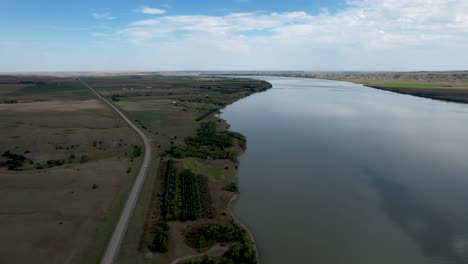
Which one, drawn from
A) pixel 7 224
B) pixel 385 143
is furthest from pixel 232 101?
pixel 7 224

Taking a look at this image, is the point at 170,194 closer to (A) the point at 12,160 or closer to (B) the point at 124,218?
(B) the point at 124,218

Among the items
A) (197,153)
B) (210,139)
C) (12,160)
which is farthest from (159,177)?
(12,160)

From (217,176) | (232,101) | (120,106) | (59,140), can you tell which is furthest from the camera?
(232,101)

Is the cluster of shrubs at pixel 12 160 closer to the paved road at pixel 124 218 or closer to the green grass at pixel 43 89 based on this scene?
the paved road at pixel 124 218

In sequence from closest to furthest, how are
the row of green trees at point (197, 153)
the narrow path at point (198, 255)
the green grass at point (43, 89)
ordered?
the narrow path at point (198, 255) → the row of green trees at point (197, 153) → the green grass at point (43, 89)

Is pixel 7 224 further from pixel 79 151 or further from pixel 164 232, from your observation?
pixel 79 151

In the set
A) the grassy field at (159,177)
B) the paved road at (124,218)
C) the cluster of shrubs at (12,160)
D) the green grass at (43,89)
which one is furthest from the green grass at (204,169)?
the green grass at (43,89)
